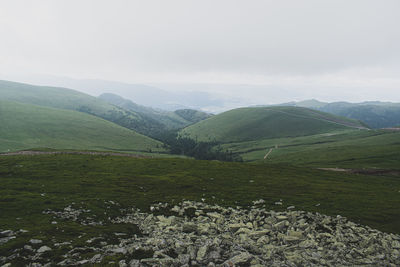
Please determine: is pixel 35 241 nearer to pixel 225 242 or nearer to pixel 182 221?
pixel 182 221

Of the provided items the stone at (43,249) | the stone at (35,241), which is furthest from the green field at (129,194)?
the stone at (43,249)

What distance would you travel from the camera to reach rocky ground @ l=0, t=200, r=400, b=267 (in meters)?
21.0

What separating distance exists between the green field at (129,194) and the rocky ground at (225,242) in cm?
207

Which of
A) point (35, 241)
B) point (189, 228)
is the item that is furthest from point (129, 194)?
point (35, 241)

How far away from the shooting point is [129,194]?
159ft

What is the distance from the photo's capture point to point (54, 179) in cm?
5694

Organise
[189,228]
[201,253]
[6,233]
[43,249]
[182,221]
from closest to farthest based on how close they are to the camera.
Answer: [43,249] → [201,253] → [6,233] → [189,228] → [182,221]

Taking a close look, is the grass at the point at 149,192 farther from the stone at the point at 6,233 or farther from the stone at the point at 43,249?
the stone at the point at 43,249

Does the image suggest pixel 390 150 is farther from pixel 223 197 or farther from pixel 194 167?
pixel 223 197

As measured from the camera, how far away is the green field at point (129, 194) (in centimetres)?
2978

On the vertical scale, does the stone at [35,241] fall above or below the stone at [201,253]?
below

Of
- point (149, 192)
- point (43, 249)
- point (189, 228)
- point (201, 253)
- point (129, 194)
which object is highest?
point (201, 253)

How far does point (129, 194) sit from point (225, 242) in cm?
2975

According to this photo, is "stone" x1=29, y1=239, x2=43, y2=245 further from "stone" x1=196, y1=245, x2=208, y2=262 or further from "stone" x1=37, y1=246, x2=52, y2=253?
"stone" x1=196, y1=245, x2=208, y2=262
